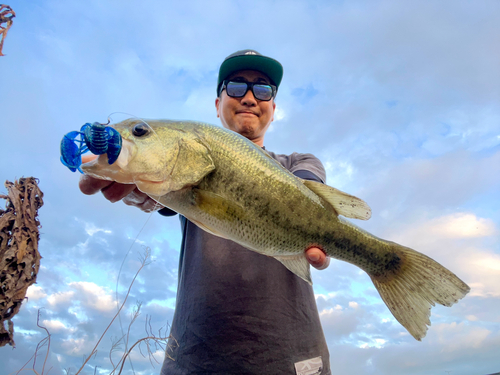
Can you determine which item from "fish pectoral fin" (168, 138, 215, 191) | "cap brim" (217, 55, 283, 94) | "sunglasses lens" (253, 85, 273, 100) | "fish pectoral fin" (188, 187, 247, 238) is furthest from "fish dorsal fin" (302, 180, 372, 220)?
"cap brim" (217, 55, 283, 94)

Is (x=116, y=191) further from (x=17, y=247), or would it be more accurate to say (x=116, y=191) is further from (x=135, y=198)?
(x=17, y=247)

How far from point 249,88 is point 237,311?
8.79 feet

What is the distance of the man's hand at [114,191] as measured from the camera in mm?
1978

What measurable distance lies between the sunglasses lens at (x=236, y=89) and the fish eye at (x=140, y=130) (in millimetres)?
1852

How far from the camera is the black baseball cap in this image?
366cm

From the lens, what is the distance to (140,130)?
1951 millimetres

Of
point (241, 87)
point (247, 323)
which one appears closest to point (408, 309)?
point (247, 323)

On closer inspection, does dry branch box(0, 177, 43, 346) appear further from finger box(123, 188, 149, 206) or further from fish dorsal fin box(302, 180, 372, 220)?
fish dorsal fin box(302, 180, 372, 220)

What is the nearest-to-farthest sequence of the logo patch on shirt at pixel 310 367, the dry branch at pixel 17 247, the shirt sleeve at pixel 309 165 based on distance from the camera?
the logo patch on shirt at pixel 310 367 < the shirt sleeve at pixel 309 165 < the dry branch at pixel 17 247

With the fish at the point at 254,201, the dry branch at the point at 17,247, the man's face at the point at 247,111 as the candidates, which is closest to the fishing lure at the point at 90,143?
the fish at the point at 254,201

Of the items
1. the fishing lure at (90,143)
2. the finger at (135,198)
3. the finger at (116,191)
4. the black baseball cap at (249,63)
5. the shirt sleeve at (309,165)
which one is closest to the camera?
the fishing lure at (90,143)

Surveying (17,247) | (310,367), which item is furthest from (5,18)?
(310,367)

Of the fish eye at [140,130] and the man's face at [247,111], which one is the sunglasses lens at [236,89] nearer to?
the man's face at [247,111]

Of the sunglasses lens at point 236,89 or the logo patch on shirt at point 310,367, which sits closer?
the logo patch on shirt at point 310,367
